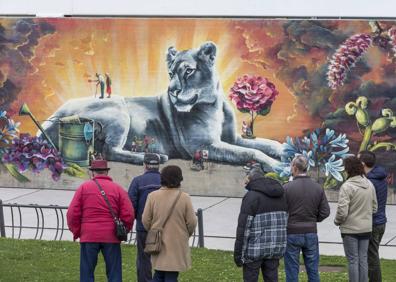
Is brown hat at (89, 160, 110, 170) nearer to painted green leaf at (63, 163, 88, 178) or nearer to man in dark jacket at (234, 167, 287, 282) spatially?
man in dark jacket at (234, 167, 287, 282)

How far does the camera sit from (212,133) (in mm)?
20094

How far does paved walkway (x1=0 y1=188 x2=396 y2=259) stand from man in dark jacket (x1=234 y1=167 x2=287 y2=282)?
16.6 ft

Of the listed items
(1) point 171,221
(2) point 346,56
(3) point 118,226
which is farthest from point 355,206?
(2) point 346,56

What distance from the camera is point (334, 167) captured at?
765 inches

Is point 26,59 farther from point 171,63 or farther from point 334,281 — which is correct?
point 334,281

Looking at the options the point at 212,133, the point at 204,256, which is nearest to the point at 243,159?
the point at 212,133

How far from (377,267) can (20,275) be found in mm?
4395

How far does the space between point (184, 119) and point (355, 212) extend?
35.2 feet

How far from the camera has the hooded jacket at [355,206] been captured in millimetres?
9703

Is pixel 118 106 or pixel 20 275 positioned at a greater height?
pixel 118 106

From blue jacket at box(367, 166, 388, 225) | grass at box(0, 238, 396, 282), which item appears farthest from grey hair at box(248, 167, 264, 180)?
grass at box(0, 238, 396, 282)

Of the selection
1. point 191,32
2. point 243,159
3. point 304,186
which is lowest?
point 304,186

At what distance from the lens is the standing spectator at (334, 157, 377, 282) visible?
9.72 metres

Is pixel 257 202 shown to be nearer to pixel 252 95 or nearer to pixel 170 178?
pixel 170 178
